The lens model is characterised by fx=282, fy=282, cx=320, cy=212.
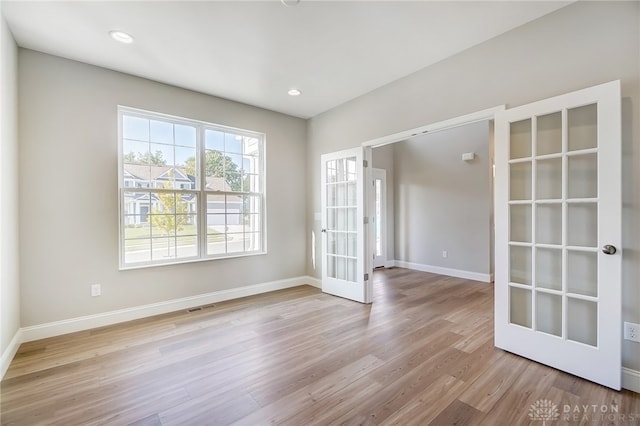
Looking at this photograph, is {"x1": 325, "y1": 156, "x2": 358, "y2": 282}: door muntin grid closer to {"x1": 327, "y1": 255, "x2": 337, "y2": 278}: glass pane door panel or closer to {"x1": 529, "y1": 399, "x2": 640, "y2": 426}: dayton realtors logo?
{"x1": 327, "y1": 255, "x2": 337, "y2": 278}: glass pane door panel

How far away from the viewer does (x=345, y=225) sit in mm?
4211

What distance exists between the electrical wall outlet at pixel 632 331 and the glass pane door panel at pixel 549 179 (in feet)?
3.22

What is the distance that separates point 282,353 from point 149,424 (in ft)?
3.53

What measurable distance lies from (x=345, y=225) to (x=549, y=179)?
2472mm

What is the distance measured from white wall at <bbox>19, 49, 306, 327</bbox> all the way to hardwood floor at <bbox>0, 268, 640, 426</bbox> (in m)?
0.40

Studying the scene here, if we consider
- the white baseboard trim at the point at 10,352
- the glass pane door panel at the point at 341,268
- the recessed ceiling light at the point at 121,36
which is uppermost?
the recessed ceiling light at the point at 121,36

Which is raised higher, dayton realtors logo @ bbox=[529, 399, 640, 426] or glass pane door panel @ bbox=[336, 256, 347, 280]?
glass pane door panel @ bbox=[336, 256, 347, 280]

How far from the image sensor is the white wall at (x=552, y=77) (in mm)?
1966

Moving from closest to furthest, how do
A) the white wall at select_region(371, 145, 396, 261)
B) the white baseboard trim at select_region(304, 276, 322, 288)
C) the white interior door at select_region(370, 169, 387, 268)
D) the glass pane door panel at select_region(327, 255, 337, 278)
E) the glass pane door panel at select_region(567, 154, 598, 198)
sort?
the glass pane door panel at select_region(567, 154, 598, 198) < the glass pane door panel at select_region(327, 255, 337, 278) < the white baseboard trim at select_region(304, 276, 322, 288) < the white interior door at select_region(370, 169, 387, 268) < the white wall at select_region(371, 145, 396, 261)

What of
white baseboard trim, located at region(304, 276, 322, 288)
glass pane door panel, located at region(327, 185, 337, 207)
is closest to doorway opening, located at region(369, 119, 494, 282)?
glass pane door panel, located at region(327, 185, 337, 207)

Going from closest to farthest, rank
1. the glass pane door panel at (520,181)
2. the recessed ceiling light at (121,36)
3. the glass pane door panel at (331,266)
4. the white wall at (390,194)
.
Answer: the glass pane door panel at (520,181), the recessed ceiling light at (121,36), the glass pane door panel at (331,266), the white wall at (390,194)

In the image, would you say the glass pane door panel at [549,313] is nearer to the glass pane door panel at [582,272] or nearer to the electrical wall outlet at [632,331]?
the glass pane door panel at [582,272]

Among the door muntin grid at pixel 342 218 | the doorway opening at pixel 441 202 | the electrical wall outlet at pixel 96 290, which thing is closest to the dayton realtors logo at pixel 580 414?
the door muntin grid at pixel 342 218

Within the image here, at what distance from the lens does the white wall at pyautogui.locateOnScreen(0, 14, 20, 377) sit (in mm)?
2270
